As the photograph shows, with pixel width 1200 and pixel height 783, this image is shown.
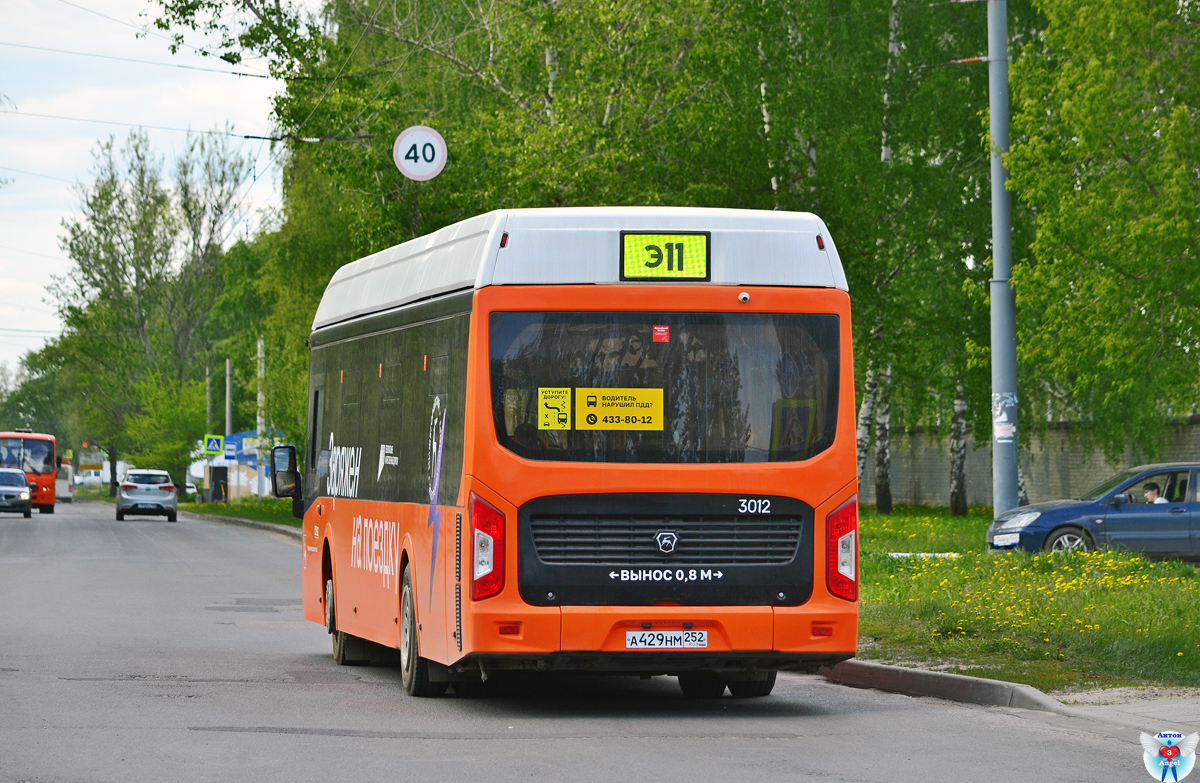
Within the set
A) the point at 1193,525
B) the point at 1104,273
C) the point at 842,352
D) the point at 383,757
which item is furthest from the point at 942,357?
the point at 383,757

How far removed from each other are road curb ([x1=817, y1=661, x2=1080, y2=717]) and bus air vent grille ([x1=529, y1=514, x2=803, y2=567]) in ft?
6.17

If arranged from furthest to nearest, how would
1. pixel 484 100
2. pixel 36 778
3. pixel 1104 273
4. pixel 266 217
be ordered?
1. pixel 266 217
2. pixel 484 100
3. pixel 1104 273
4. pixel 36 778

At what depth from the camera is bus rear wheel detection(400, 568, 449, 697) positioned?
11.5 metres

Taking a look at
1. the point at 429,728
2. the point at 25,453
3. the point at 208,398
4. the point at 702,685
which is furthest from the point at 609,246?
the point at 208,398

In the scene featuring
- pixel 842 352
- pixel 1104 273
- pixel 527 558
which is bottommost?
pixel 527 558

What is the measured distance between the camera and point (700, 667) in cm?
1049

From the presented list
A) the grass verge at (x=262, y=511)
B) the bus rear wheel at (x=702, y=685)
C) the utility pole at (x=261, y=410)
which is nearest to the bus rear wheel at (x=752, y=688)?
the bus rear wheel at (x=702, y=685)

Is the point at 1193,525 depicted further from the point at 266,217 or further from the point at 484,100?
the point at 266,217

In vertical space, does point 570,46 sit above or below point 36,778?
above

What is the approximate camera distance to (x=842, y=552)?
10586 millimetres

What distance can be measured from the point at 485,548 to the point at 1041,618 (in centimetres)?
600

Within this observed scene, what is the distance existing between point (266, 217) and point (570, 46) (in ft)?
133

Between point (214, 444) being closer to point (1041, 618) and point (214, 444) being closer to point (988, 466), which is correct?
point (988, 466)

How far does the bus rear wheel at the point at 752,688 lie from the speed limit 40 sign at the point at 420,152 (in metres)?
18.9
